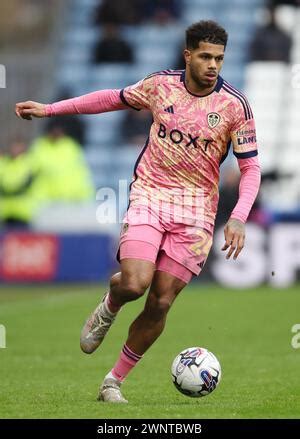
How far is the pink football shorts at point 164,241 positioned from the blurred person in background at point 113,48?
1767 cm

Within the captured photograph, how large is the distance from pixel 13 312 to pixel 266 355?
4.93 metres

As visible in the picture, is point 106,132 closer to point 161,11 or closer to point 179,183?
point 161,11

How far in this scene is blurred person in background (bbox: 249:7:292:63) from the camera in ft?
81.5

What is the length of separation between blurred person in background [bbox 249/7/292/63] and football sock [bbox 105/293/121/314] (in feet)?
55.8

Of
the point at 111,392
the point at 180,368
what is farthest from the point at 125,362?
the point at 180,368

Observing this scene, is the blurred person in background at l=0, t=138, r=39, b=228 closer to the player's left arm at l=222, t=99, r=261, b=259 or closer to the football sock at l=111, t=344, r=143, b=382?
the football sock at l=111, t=344, r=143, b=382

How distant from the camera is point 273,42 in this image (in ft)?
81.9

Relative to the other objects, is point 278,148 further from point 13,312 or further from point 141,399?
point 141,399

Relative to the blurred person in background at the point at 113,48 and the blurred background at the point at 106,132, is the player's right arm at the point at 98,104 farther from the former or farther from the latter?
the blurred person in background at the point at 113,48

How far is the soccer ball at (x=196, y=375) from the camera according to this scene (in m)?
8.38

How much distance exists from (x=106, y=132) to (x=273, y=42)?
3878 mm

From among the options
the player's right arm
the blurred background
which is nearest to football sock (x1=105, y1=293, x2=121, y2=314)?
the player's right arm

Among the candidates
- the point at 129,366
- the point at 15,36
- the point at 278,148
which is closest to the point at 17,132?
the point at 15,36

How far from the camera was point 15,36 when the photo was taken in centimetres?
2625
